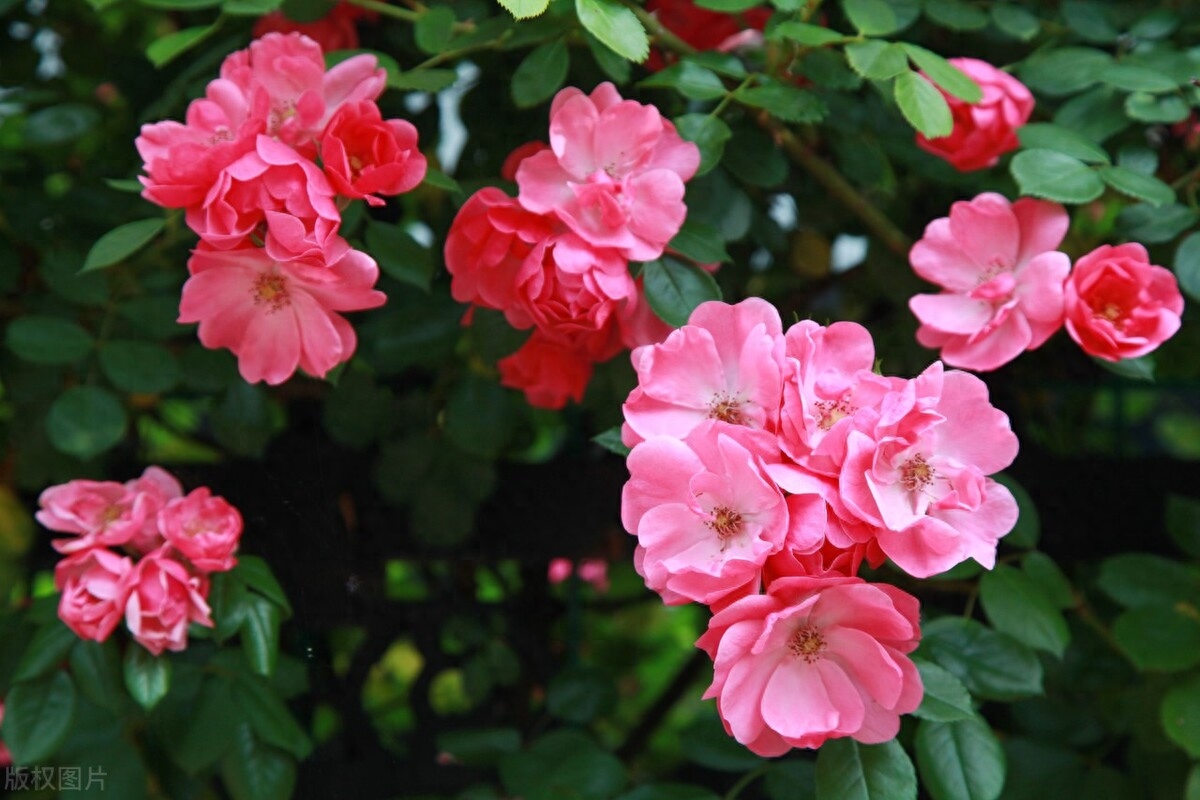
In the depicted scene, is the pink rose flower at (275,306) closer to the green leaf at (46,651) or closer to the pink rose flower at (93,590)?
the pink rose flower at (93,590)

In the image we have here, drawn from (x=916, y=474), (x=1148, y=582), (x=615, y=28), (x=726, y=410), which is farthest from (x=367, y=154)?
(x=1148, y=582)

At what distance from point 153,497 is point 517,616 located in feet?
1.54

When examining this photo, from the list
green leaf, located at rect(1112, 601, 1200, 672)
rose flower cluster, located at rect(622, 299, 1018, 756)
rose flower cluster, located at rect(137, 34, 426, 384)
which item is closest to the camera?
rose flower cluster, located at rect(622, 299, 1018, 756)

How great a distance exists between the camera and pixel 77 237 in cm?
108

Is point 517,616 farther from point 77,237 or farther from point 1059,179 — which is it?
point 1059,179

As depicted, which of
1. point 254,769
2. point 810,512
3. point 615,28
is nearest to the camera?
point 810,512

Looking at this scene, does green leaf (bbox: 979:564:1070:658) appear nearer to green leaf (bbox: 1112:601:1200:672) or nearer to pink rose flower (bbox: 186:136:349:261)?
green leaf (bbox: 1112:601:1200:672)

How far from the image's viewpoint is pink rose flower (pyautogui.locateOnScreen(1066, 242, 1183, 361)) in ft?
2.47

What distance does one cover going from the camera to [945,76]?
2.55ft

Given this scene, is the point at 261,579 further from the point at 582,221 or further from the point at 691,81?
the point at 691,81

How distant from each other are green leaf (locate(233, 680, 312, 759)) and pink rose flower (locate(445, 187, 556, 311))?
39 cm

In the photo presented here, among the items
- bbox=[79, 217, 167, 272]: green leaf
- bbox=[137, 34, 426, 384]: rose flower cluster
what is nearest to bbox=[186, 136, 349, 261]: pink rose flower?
bbox=[137, 34, 426, 384]: rose flower cluster

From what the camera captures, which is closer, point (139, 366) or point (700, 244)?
point (700, 244)

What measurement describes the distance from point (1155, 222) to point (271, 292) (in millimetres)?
675
